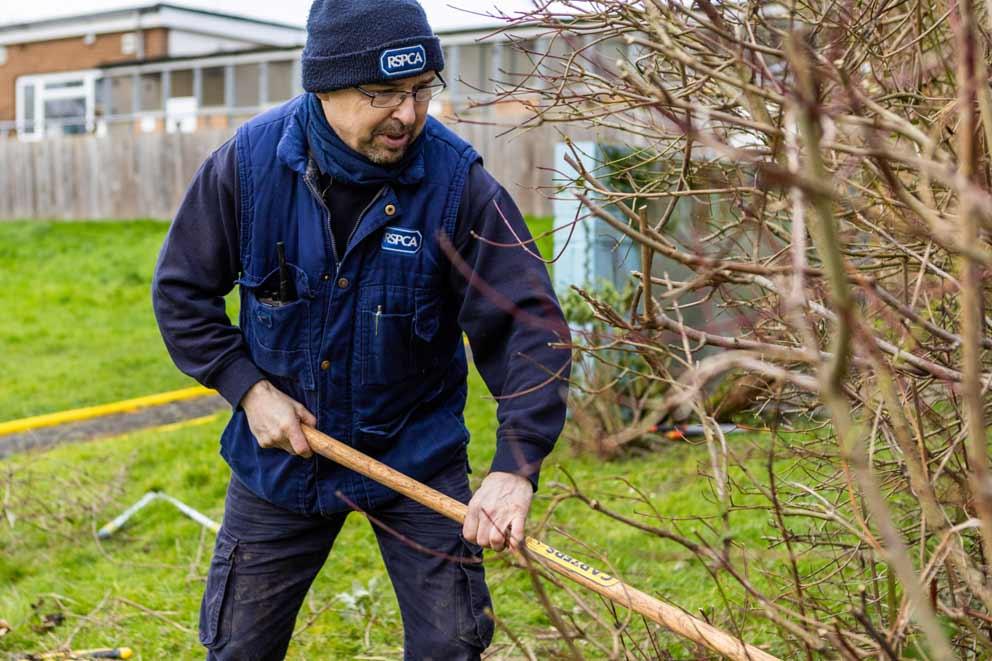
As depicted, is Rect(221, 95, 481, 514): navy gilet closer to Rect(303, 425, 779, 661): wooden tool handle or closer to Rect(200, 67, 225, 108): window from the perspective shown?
Rect(303, 425, 779, 661): wooden tool handle

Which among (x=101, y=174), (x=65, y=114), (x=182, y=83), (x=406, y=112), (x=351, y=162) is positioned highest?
(x=182, y=83)

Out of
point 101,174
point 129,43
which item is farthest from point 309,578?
point 129,43

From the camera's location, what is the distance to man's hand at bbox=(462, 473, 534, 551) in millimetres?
2803

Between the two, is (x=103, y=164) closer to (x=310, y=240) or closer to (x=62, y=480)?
(x=62, y=480)

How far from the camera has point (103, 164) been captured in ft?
78.1

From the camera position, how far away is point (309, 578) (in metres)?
3.38

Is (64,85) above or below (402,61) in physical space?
above

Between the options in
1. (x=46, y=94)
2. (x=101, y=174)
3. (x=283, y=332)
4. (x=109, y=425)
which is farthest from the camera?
(x=46, y=94)

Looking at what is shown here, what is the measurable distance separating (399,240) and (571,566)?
0.99 metres

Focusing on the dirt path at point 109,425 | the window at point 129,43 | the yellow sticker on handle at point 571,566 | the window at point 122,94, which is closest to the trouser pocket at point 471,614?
the yellow sticker on handle at point 571,566

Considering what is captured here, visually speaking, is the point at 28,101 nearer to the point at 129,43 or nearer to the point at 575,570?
the point at 129,43

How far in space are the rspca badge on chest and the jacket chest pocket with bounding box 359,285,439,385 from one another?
4.0 inches

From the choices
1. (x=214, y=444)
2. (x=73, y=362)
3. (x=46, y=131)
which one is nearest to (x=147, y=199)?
(x=46, y=131)

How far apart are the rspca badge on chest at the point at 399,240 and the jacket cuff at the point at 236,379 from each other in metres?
0.49
